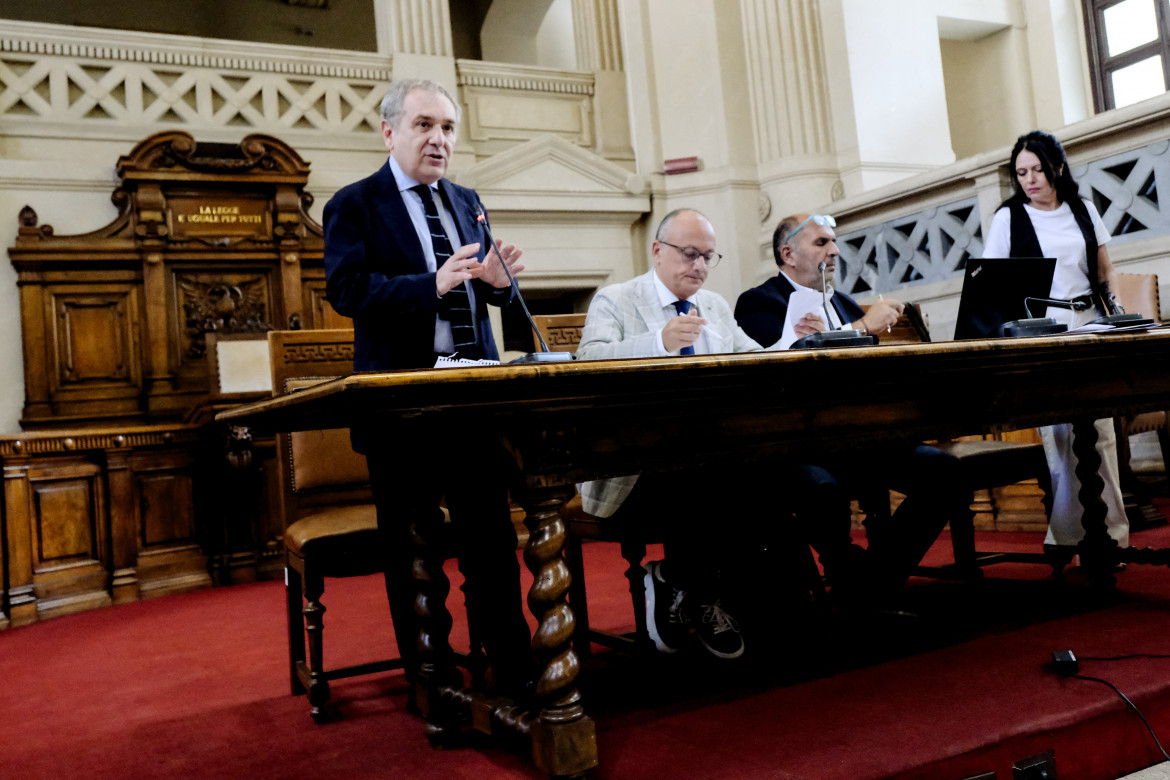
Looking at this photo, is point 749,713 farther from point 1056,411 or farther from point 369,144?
point 369,144

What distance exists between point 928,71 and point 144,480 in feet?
19.1

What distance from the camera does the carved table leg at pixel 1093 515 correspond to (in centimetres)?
260

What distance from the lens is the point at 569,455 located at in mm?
1559

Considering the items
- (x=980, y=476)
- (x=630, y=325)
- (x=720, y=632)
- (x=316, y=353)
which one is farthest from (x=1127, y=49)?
(x=316, y=353)

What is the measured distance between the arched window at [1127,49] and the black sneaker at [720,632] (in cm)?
711

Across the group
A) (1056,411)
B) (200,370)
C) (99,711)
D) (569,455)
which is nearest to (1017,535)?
(1056,411)

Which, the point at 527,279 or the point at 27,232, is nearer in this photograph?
the point at 27,232

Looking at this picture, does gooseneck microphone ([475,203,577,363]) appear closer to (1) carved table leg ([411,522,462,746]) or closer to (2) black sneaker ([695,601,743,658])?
(1) carved table leg ([411,522,462,746])

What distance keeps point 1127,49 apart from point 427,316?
25.4ft

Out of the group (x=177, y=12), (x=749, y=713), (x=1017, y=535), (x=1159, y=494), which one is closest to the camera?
(x=749, y=713)

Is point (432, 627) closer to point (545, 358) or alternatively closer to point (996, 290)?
point (545, 358)

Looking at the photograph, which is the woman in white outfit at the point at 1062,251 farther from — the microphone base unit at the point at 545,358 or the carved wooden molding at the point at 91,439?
the carved wooden molding at the point at 91,439

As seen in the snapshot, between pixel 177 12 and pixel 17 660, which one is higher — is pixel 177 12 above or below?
above

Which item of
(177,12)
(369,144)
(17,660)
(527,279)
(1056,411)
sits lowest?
(17,660)
